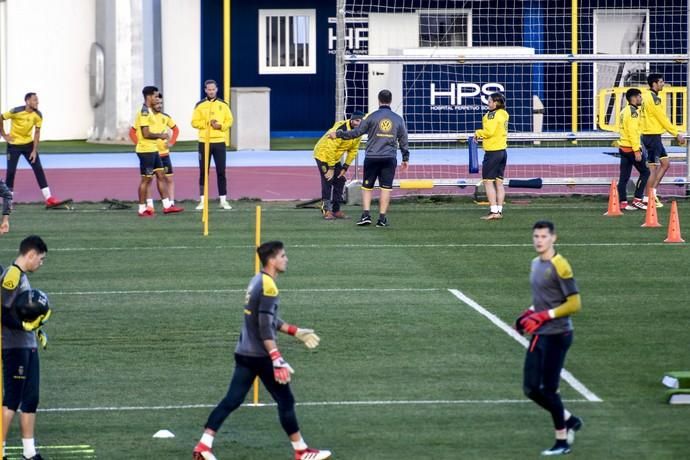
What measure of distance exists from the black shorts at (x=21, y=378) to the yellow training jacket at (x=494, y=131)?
1379 centimetres

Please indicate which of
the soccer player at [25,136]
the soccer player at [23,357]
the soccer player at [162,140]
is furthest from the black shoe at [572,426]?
the soccer player at [25,136]

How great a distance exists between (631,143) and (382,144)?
430 centimetres

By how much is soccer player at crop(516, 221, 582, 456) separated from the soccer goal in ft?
67.1

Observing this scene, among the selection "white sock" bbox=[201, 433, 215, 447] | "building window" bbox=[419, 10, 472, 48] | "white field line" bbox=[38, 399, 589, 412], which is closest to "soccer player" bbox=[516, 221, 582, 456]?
"white field line" bbox=[38, 399, 589, 412]

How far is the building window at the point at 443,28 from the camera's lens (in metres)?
37.9

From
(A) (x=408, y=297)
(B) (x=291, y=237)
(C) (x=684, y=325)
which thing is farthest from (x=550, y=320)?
(B) (x=291, y=237)

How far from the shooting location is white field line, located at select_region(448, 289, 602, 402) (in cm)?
1271

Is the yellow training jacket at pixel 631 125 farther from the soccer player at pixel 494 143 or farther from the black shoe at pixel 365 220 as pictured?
the black shoe at pixel 365 220

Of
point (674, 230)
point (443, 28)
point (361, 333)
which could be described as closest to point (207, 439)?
point (361, 333)

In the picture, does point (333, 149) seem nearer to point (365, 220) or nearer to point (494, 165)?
point (365, 220)

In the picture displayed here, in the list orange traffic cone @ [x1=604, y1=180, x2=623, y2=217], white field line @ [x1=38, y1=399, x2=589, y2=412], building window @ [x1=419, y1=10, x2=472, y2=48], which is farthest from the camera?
building window @ [x1=419, y1=10, x2=472, y2=48]

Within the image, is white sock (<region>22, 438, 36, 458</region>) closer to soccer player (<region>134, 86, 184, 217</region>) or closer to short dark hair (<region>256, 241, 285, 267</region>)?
short dark hair (<region>256, 241, 285, 267</region>)

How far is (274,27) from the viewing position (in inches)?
1569

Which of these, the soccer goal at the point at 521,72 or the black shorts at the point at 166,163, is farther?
the soccer goal at the point at 521,72
